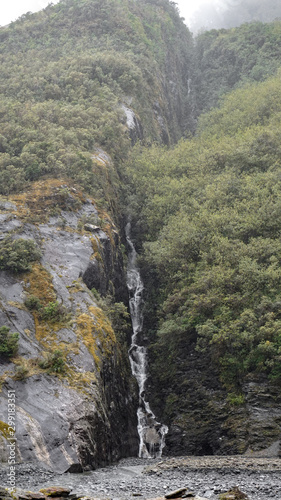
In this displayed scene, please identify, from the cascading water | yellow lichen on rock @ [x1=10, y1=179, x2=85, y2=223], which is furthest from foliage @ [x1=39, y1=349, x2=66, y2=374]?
yellow lichen on rock @ [x1=10, y1=179, x2=85, y2=223]

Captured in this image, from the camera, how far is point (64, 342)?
81.7ft

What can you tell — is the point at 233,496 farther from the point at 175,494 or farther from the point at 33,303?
the point at 33,303

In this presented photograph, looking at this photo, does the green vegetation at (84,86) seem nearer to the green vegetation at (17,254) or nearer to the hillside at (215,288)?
the hillside at (215,288)

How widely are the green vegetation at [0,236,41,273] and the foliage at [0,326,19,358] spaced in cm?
598

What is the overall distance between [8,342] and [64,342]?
377cm

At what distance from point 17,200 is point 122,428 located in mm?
18378

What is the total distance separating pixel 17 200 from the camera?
113ft

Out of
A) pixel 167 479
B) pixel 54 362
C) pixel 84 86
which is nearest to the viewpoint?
pixel 167 479

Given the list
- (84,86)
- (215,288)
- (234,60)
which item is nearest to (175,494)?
(215,288)

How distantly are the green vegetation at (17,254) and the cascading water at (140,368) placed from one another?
37.3ft

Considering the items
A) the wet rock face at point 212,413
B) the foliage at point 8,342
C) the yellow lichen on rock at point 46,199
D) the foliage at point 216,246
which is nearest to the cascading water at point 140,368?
the wet rock face at point 212,413

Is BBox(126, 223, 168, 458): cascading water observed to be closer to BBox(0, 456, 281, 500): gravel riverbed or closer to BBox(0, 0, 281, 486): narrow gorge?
BBox(0, 0, 281, 486): narrow gorge

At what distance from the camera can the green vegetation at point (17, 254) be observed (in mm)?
27203

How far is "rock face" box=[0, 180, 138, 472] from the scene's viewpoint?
19703 mm
